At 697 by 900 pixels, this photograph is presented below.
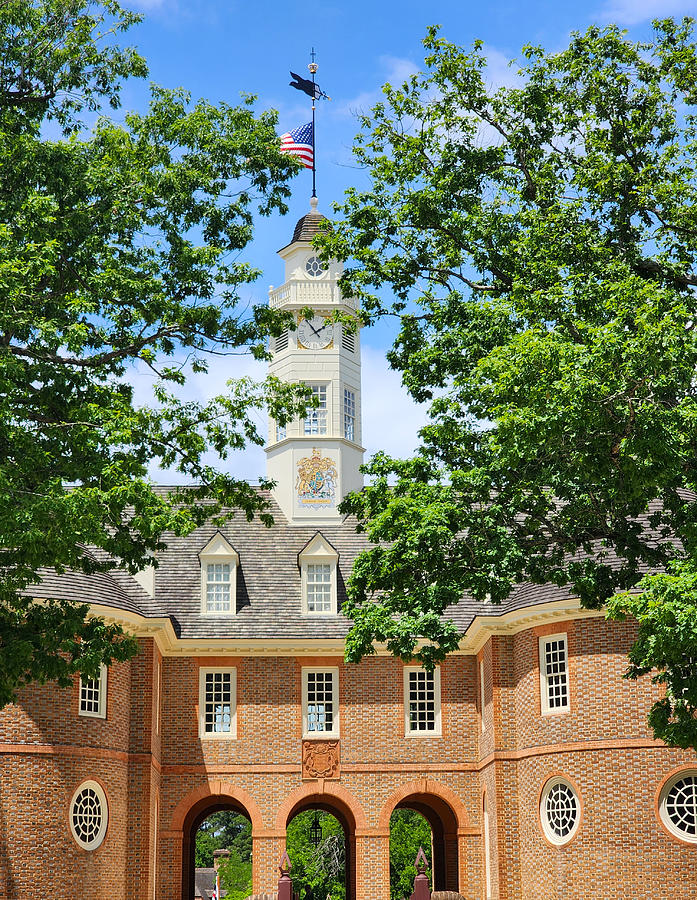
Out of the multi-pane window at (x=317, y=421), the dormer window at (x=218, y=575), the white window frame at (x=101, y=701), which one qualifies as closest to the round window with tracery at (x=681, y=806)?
the white window frame at (x=101, y=701)

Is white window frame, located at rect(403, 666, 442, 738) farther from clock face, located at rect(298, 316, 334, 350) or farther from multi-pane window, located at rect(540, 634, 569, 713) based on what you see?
clock face, located at rect(298, 316, 334, 350)

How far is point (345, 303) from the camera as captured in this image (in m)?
41.7

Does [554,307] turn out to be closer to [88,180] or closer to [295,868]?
[88,180]

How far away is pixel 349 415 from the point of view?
4034 centimetres

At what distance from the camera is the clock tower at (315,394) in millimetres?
38594

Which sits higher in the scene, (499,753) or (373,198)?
(373,198)

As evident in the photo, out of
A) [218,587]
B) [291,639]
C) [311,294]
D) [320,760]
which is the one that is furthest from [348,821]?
[311,294]

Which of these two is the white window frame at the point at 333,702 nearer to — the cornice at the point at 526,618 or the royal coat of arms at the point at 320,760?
the royal coat of arms at the point at 320,760

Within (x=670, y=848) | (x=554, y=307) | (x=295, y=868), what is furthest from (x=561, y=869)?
(x=295, y=868)

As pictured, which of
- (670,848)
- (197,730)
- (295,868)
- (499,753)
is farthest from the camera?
(295,868)

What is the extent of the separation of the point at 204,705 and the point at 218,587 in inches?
137

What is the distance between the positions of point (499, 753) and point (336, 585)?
7665 mm

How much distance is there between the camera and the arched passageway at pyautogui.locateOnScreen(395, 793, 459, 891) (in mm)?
36031

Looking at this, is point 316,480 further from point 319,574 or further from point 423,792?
point 423,792
